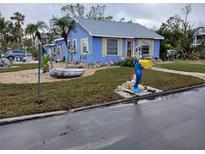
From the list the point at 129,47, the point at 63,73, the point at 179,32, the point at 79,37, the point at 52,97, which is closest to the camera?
the point at 52,97

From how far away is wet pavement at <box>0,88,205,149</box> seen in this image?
3.78 m

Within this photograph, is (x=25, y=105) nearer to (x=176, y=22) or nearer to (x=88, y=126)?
(x=88, y=126)

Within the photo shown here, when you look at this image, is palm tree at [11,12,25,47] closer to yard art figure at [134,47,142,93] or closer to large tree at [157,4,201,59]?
large tree at [157,4,201,59]

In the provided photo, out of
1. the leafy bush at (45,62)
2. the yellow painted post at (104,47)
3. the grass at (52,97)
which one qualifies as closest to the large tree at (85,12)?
the yellow painted post at (104,47)

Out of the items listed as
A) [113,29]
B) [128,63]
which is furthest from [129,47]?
[128,63]

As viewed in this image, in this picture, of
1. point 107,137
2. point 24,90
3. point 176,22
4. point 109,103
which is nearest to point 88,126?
point 107,137

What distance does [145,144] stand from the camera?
12.3ft

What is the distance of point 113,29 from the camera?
19.9 meters

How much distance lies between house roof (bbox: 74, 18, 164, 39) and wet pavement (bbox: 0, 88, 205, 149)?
12.5 meters

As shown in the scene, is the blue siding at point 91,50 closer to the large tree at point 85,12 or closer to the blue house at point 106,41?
the blue house at point 106,41

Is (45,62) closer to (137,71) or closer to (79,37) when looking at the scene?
(79,37)

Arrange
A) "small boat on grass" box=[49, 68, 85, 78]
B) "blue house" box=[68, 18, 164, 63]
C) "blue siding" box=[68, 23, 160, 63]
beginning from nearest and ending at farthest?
1. "small boat on grass" box=[49, 68, 85, 78]
2. "blue siding" box=[68, 23, 160, 63]
3. "blue house" box=[68, 18, 164, 63]

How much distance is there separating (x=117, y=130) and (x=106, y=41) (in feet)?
47.6

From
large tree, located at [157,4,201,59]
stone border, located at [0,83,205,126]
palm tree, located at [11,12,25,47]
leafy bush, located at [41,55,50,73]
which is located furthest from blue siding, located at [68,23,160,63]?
palm tree, located at [11,12,25,47]
